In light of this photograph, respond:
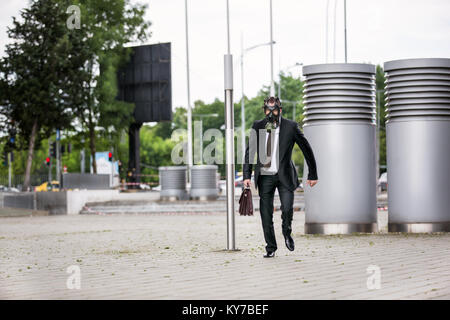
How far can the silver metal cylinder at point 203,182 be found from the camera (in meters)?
38.1

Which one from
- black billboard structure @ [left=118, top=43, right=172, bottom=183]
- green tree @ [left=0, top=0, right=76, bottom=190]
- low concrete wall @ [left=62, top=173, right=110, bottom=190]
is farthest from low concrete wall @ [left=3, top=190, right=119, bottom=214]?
black billboard structure @ [left=118, top=43, right=172, bottom=183]

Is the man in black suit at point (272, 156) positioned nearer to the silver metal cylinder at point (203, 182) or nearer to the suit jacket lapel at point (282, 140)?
the suit jacket lapel at point (282, 140)

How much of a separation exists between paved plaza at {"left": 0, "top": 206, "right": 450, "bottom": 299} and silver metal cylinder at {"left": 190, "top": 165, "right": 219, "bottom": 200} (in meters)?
23.0

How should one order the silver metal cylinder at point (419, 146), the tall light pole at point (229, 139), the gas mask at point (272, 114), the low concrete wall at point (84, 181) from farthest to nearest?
the low concrete wall at point (84, 181)
the silver metal cylinder at point (419, 146)
the tall light pole at point (229, 139)
the gas mask at point (272, 114)

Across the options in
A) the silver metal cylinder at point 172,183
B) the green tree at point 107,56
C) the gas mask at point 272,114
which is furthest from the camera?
the green tree at point 107,56

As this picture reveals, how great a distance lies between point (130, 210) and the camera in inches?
1350

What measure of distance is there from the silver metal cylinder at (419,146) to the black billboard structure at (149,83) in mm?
31887

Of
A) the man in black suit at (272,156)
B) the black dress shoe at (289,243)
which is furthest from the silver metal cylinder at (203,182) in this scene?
the man in black suit at (272,156)

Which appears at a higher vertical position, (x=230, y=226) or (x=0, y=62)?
(x=0, y=62)

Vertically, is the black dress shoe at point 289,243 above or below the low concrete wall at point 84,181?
below

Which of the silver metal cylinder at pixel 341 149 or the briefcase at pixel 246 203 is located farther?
the silver metal cylinder at pixel 341 149
